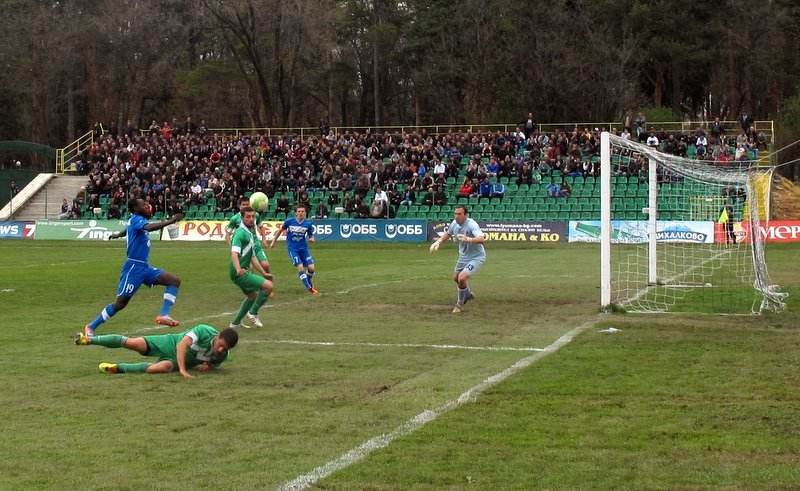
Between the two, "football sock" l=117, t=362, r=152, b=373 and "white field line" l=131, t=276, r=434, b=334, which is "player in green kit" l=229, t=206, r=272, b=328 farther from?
"football sock" l=117, t=362, r=152, b=373

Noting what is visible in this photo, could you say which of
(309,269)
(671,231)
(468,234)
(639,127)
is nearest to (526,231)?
(671,231)

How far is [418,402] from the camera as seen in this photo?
954cm

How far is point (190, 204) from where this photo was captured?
1992 inches

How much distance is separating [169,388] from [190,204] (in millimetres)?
41258

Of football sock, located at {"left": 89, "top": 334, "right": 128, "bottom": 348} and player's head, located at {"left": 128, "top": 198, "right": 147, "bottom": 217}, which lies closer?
football sock, located at {"left": 89, "top": 334, "right": 128, "bottom": 348}

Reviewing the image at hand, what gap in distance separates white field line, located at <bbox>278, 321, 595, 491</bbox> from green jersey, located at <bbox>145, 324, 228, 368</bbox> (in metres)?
3.08

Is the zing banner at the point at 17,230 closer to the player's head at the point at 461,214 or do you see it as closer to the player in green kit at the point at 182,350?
the player's head at the point at 461,214

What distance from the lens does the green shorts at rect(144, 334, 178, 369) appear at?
447 inches

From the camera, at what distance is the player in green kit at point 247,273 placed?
49.3 ft

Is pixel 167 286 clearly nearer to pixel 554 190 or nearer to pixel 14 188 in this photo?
pixel 554 190

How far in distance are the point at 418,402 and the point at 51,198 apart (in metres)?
51.5

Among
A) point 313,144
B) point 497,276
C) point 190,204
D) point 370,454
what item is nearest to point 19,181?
point 190,204

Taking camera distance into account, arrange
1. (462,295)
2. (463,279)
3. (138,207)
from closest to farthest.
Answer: (138,207) < (463,279) < (462,295)

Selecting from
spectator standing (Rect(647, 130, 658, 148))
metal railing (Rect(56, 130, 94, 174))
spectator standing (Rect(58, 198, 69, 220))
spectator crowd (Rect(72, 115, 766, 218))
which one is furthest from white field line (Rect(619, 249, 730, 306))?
metal railing (Rect(56, 130, 94, 174))
